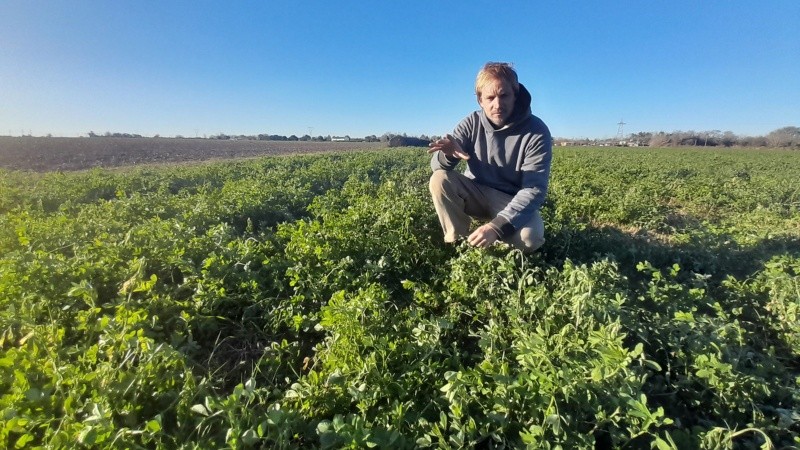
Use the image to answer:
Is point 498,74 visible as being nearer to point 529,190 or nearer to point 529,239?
point 529,190

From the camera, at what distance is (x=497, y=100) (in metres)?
3.28

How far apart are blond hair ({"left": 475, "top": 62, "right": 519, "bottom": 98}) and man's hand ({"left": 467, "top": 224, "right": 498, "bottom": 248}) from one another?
124cm

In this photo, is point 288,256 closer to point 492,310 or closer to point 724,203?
point 492,310

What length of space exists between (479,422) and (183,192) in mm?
7647

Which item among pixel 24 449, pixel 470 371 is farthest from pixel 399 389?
pixel 24 449

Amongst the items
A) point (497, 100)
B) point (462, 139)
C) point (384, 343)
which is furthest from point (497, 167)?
point (384, 343)

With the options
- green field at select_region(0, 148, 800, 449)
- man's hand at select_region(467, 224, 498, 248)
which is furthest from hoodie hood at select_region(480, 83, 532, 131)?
green field at select_region(0, 148, 800, 449)

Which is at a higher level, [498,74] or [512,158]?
[498,74]

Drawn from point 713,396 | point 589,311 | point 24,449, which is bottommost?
point 713,396

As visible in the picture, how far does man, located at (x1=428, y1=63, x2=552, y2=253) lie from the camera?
321cm

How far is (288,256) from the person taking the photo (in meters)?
3.13

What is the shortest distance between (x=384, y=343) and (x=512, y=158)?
234cm

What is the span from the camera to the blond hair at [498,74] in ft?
10.6

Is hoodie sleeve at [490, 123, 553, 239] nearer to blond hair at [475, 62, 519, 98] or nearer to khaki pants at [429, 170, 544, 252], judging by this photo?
khaki pants at [429, 170, 544, 252]
